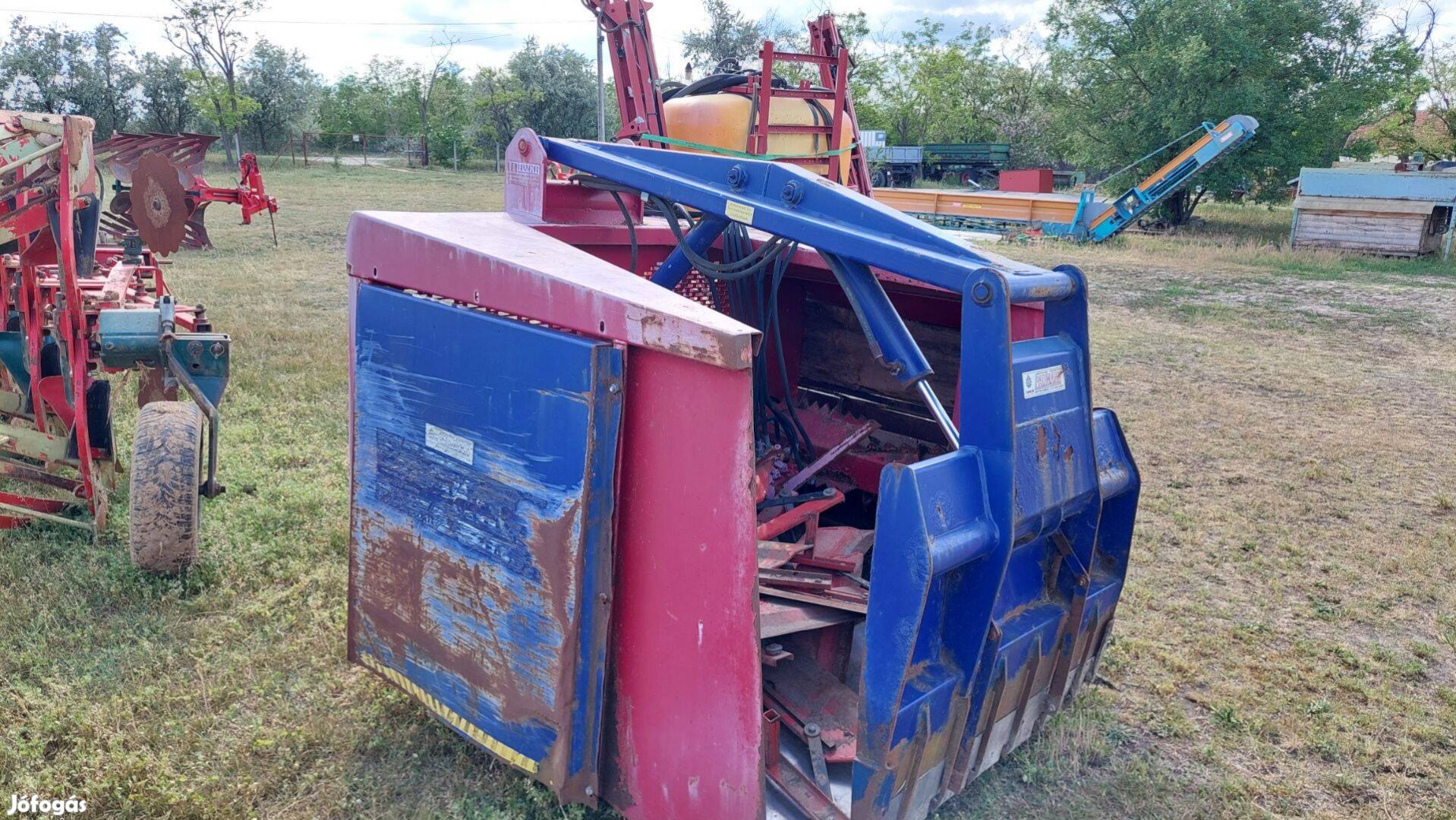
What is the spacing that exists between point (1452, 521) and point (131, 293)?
6473mm

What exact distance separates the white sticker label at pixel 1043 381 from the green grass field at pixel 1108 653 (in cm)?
115

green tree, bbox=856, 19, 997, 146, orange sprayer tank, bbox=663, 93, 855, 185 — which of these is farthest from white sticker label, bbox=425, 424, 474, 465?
green tree, bbox=856, 19, 997, 146

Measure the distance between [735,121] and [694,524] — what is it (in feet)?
9.54

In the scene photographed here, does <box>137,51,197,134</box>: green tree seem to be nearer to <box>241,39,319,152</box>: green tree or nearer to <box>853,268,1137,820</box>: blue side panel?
<box>241,39,319,152</box>: green tree

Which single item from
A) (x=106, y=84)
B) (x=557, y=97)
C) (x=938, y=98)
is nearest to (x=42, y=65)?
(x=106, y=84)

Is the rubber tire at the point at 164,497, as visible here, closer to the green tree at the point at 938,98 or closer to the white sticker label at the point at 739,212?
the white sticker label at the point at 739,212

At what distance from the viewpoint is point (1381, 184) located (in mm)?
15188

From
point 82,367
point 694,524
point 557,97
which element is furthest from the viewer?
point 557,97

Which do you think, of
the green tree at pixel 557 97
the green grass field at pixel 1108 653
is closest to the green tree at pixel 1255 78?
the green grass field at pixel 1108 653

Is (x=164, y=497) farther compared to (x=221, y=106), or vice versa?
(x=221, y=106)

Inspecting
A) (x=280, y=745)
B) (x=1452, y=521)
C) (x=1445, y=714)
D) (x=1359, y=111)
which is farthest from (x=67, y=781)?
(x=1359, y=111)

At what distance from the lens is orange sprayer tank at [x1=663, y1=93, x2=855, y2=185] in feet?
15.2

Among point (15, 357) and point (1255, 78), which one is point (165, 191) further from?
point (1255, 78)

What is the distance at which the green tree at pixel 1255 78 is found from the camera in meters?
17.9
